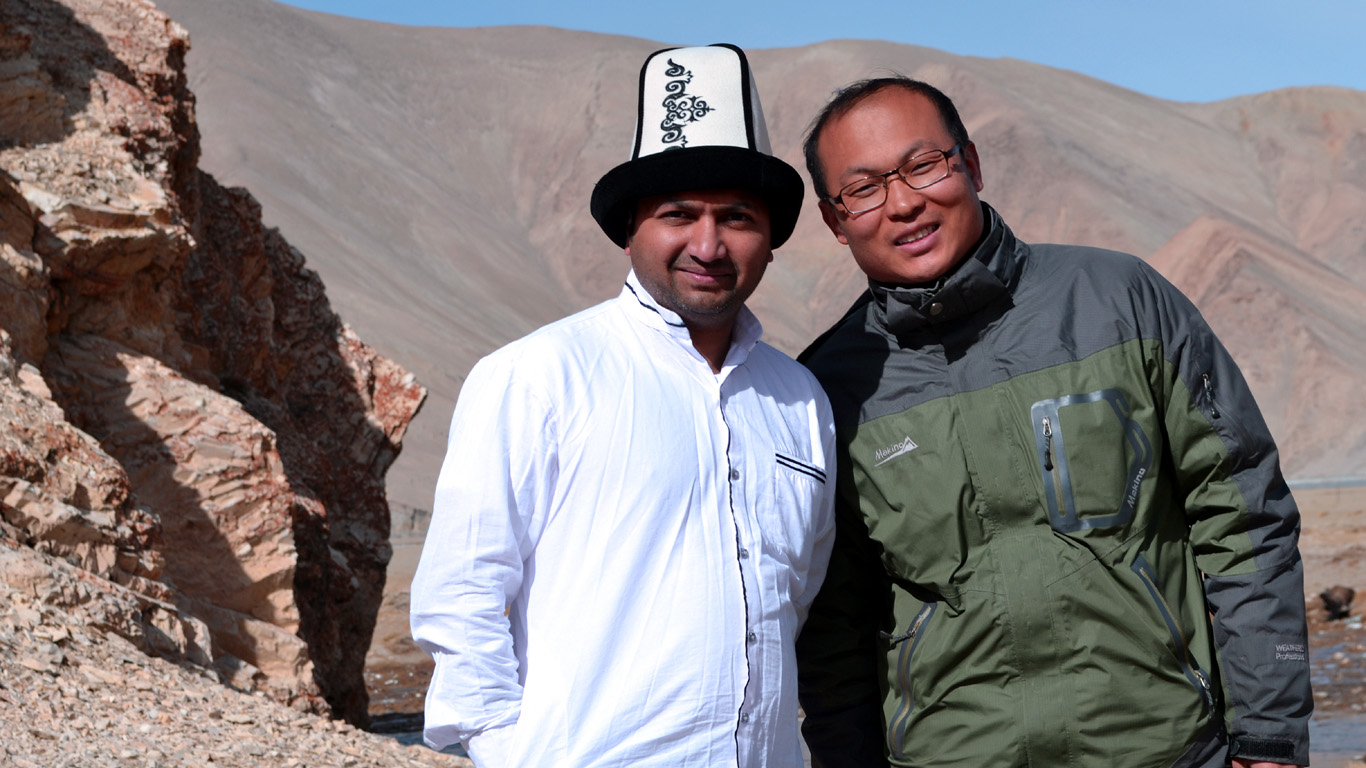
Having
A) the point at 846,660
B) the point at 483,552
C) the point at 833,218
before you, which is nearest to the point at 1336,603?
the point at 846,660

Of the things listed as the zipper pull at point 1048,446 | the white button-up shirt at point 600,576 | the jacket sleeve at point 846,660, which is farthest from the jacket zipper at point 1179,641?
the white button-up shirt at point 600,576

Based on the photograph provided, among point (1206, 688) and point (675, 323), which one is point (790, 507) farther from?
point (1206, 688)

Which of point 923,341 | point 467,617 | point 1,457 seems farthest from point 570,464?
point 1,457

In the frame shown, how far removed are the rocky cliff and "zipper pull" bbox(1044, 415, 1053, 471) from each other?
4.24 m

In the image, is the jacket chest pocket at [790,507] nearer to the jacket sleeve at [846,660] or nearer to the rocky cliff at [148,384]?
the jacket sleeve at [846,660]

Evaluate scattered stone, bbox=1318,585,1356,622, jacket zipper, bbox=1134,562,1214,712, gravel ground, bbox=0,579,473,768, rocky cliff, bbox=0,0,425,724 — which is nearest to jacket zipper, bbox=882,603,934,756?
jacket zipper, bbox=1134,562,1214,712

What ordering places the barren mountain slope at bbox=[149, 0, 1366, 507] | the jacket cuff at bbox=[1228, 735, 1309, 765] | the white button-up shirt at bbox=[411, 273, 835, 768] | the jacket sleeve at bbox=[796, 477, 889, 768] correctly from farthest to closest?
the barren mountain slope at bbox=[149, 0, 1366, 507], the jacket sleeve at bbox=[796, 477, 889, 768], the jacket cuff at bbox=[1228, 735, 1309, 765], the white button-up shirt at bbox=[411, 273, 835, 768]

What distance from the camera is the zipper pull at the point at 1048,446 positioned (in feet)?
8.22

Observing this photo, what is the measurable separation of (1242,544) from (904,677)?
68 centimetres

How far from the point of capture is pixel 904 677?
2637 millimetres

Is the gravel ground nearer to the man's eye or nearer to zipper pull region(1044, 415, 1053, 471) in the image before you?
the man's eye

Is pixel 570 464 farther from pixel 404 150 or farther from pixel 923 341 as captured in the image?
pixel 404 150

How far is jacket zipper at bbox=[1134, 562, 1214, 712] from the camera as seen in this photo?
2426 mm

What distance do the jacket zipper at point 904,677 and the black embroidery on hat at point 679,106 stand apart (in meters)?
1.03
